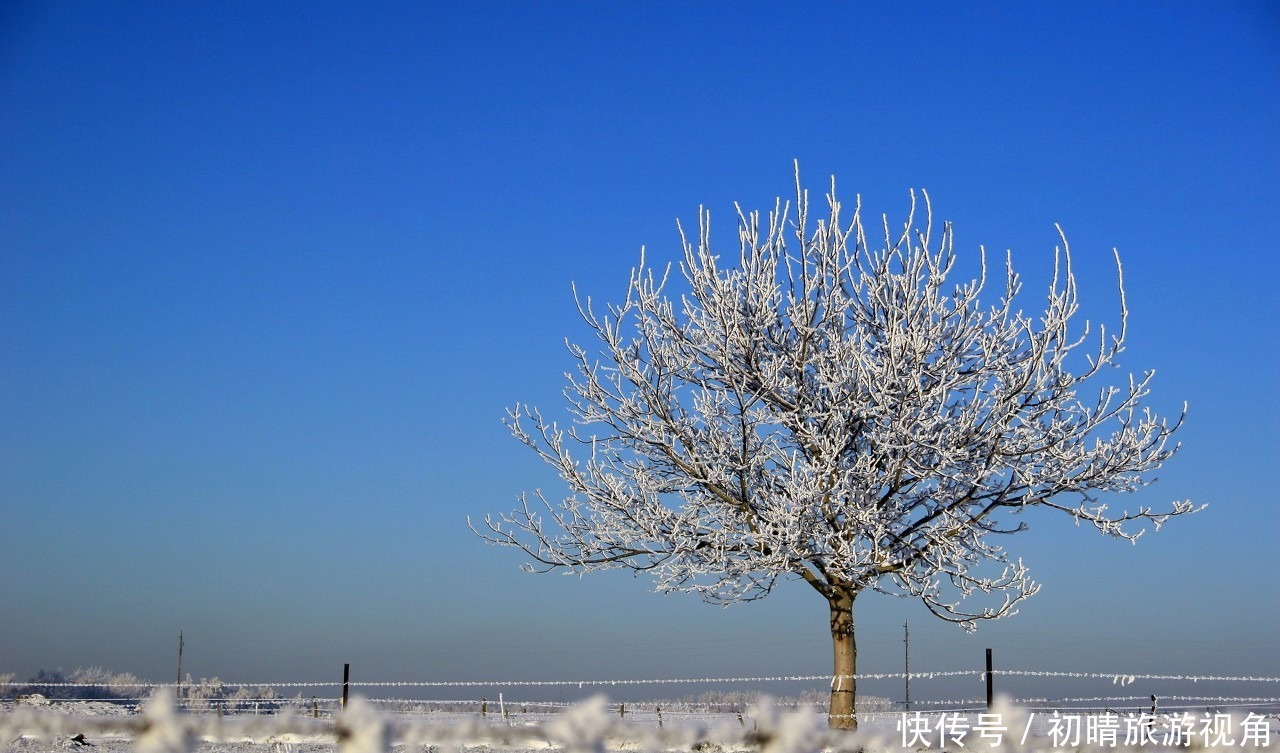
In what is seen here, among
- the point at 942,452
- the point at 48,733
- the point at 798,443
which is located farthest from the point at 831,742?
the point at 798,443

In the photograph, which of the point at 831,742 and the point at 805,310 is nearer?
the point at 831,742

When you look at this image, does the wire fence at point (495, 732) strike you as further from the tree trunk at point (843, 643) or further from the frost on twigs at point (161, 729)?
the tree trunk at point (843, 643)

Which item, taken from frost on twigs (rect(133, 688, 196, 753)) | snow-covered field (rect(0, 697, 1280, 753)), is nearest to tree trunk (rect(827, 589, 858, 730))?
snow-covered field (rect(0, 697, 1280, 753))

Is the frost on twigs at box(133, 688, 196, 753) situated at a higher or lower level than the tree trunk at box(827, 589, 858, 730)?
higher

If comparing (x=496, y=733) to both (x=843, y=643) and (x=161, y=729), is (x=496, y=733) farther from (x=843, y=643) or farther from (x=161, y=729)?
(x=843, y=643)

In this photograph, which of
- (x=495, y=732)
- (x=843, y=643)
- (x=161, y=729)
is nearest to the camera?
(x=161, y=729)

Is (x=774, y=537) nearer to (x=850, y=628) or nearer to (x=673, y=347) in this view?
(x=850, y=628)

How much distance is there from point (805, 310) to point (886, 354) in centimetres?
109

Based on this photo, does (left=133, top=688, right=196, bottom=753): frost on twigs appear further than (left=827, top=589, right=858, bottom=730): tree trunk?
No

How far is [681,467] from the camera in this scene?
14.0 metres

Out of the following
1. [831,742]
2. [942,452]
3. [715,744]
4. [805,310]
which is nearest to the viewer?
[831,742]

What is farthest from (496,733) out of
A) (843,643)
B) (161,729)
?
(843,643)

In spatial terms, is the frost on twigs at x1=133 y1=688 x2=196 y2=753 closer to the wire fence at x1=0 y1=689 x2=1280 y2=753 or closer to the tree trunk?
the wire fence at x1=0 y1=689 x2=1280 y2=753

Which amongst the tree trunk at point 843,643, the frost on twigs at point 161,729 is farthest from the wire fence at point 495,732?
the tree trunk at point 843,643
